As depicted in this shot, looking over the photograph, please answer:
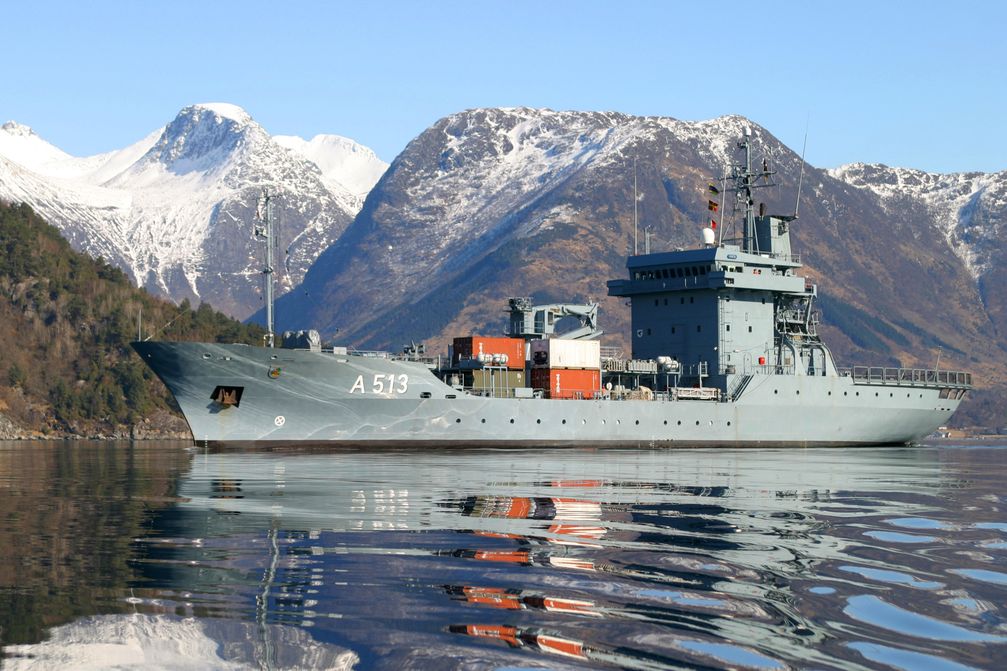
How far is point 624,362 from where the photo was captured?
63.1 meters

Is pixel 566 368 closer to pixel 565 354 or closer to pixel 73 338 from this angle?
pixel 565 354

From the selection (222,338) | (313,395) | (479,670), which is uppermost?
(222,338)

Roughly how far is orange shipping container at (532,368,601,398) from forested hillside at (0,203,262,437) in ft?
247

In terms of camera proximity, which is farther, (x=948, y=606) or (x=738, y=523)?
(x=738, y=523)

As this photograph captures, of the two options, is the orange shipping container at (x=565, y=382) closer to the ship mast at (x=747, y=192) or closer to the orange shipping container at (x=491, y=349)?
the orange shipping container at (x=491, y=349)

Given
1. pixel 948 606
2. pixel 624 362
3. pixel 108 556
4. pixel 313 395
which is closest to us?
pixel 948 606

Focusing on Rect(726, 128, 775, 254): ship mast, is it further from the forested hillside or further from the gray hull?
the forested hillside

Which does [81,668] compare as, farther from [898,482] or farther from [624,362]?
[624,362]

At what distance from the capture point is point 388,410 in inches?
2106

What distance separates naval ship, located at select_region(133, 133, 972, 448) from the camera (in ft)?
170

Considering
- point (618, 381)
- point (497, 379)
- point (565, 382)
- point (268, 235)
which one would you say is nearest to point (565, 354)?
point (565, 382)

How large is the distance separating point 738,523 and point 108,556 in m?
10.9

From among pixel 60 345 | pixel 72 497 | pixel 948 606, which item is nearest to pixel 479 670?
pixel 948 606

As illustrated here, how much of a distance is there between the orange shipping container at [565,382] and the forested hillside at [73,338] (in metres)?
75.4
